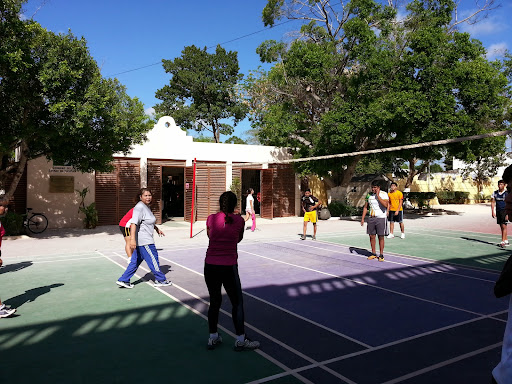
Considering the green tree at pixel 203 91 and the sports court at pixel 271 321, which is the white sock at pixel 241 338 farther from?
the green tree at pixel 203 91

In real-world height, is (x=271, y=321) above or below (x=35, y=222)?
below

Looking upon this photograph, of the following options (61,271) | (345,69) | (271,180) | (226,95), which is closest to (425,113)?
(345,69)

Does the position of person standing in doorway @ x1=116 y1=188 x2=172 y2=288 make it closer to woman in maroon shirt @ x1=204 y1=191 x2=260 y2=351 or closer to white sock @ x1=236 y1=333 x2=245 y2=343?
woman in maroon shirt @ x1=204 y1=191 x2=260 y2=351

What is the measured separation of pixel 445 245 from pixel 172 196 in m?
14.9

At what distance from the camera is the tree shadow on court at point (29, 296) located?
6.24m

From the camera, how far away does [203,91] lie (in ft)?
145

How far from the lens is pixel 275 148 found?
2322 centimetres

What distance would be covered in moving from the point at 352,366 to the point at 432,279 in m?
4.50

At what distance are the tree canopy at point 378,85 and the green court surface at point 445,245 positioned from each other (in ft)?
15.6

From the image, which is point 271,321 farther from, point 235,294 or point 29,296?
point 29,296

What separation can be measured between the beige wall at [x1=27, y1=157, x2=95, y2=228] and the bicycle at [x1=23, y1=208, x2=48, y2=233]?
50 cm

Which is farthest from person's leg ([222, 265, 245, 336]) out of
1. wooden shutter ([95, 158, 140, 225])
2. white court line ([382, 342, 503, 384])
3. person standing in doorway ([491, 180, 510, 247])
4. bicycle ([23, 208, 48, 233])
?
wooden shutter ([95, 158, 140, 225])

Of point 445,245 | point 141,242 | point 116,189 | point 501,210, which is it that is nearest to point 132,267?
point 141,242

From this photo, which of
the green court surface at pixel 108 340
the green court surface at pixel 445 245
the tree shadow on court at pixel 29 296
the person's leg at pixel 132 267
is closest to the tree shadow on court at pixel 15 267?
the green court surface at pixel 108 340
